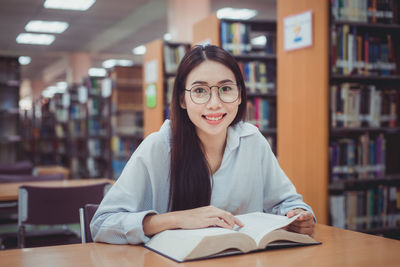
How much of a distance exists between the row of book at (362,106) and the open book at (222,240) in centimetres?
226

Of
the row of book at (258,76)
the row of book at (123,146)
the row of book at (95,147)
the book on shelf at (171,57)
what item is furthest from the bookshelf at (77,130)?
the row of book at (258,76)

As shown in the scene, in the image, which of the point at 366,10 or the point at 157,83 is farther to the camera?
the point at 157,83

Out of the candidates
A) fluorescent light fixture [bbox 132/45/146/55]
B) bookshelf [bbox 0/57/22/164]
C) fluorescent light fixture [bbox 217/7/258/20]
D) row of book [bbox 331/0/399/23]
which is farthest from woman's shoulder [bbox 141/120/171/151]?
fluorescent light fixture [bbox 132/45/146/55]

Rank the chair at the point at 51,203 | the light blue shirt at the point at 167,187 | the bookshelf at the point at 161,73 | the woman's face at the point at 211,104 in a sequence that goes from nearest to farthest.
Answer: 1. the light blue shirt at the point at 167,187
2. the woman's face at the point at 211,104
3. the chair at the point at 51,203
4. the bookshelf at the point at 161,73

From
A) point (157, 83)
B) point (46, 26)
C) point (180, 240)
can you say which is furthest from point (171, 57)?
point (46, 26)

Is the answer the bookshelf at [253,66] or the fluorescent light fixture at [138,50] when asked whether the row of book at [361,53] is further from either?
the fluorescent light fixture at [138,50]

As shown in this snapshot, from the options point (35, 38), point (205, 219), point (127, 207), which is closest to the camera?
point (205, 219)

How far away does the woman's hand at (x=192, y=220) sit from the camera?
129 centimetres

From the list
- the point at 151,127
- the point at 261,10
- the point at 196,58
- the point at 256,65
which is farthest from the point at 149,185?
the point at 261,10

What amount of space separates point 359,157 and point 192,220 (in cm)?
256

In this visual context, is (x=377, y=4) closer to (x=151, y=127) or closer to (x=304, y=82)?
(x=304, y=82)

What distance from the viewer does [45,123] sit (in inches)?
490

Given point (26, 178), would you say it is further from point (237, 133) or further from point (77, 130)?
point (77, 130)

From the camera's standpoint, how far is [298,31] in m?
3.58
